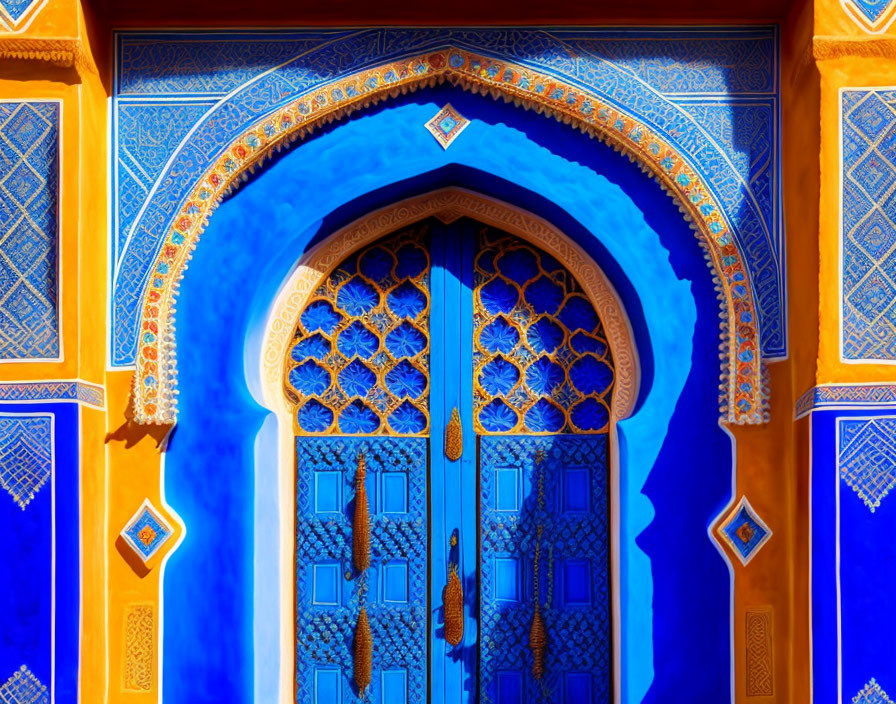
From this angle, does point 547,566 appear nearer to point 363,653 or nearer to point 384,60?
point 363,653

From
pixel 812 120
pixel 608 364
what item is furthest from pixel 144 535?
pixel 812 120

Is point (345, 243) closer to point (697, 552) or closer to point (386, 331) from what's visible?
point (386, 331)

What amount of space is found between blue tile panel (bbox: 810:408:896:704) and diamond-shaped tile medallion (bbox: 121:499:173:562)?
2.40m

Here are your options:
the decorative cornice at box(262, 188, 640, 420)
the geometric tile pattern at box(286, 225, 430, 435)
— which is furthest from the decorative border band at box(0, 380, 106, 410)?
the geometric tile pattern at box(286, 225, 430, 435)

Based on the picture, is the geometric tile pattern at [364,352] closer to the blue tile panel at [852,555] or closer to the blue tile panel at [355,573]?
the blue tile panel at [355,573]

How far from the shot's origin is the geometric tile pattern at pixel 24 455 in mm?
4199

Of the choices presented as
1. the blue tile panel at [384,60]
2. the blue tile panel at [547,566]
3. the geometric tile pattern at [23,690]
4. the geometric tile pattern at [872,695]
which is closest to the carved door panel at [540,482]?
the blue tile panel at [547,566]

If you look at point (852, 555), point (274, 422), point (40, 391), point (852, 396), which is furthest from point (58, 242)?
point (852, 555)

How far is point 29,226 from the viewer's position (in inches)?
171

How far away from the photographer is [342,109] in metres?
4.60

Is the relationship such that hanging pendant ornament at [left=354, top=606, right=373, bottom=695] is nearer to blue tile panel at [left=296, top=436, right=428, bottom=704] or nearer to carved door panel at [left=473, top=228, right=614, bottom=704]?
blue tile panel at [left=296, top=436, right=428, bottom=704]

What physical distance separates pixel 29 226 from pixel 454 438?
181 cm

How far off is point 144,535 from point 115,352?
27.8 inches

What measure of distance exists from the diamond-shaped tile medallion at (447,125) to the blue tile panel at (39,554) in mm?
1728
